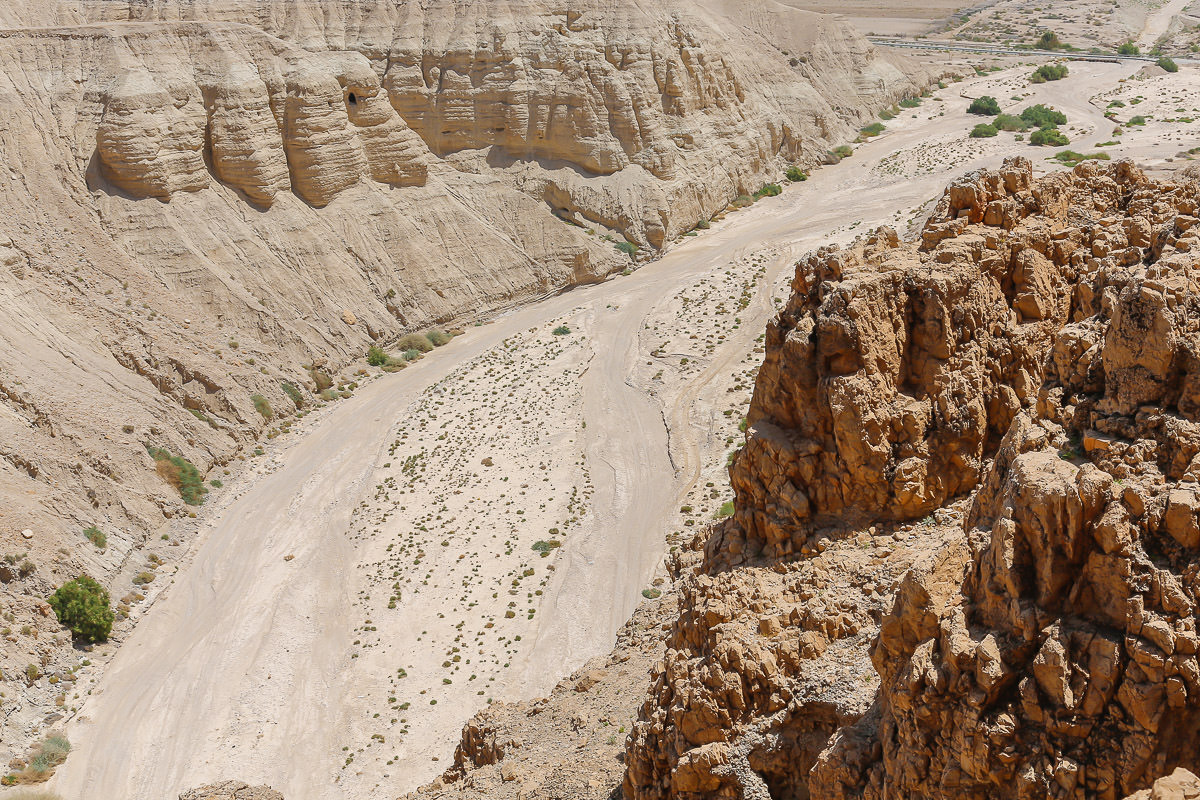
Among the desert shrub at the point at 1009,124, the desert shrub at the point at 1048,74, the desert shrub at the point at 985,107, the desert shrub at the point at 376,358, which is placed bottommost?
the desert shrub at the point at 1048,74

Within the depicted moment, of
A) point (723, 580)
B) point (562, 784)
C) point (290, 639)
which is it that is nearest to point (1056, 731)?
point (723, 580)

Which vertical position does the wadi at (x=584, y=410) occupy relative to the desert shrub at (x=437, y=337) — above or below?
above

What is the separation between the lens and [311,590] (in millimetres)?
35438

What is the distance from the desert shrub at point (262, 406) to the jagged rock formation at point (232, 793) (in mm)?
22911

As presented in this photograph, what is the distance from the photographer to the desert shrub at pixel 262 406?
4594 centimetres

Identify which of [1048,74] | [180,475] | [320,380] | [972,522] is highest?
[972,522]

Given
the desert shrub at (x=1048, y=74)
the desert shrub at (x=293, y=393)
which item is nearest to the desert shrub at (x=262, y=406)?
the desert shrub at (x=293, y=393)

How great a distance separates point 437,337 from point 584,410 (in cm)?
1318

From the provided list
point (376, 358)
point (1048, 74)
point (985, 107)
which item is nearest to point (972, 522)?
point (376, 358)

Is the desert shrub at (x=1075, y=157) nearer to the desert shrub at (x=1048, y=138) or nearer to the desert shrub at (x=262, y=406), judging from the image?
the desert shrub at (x=1048, y=138)

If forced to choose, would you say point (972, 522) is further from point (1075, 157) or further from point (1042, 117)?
point (1042, 117)

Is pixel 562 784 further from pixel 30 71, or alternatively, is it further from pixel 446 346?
pixel 30 71

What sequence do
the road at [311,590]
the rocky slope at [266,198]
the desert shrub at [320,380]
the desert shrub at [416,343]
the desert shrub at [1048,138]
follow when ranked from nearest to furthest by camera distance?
1. the road at [311,590]
2. the rocky slope at [266,198]
3. the desert shrub at [320,380]
4. the desert shrub at [416,343]
5. the desert shrub at [1048,138]

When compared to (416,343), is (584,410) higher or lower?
higher
